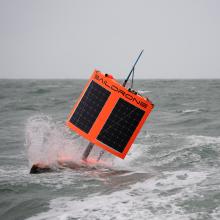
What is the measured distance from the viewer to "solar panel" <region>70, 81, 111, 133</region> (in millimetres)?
13219

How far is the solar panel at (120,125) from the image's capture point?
1309 cm

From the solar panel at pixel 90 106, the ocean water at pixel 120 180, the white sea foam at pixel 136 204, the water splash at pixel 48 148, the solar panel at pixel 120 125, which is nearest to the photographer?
the white sea foam at pixel 136 204

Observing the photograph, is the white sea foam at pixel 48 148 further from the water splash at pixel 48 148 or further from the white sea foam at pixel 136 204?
the white sea foam at pixel 136 204

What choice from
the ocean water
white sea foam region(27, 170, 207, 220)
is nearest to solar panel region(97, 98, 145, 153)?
the ocean water

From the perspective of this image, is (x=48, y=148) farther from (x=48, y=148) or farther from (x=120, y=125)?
(x=120, y=125)

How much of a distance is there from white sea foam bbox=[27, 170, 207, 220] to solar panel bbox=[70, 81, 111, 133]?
8.49 ft

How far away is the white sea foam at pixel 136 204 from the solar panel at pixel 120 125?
1.95m

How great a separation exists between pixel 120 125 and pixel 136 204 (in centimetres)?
380

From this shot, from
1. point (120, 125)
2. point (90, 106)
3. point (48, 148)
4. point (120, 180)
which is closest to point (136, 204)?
point (120, 180)

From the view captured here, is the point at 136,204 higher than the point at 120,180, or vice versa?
the point at 136,204

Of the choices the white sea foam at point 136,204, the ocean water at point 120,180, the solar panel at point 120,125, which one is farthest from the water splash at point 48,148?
the white sea foam at point 136,204

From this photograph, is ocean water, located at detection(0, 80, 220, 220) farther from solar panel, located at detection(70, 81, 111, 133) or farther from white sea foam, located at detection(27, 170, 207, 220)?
solar panel, located at detection(70, 81, 111, 133)

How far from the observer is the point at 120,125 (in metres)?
13.3

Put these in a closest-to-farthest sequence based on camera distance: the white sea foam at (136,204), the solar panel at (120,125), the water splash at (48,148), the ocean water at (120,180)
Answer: the white sea foam at (136,204) → the ocean water at (120,180) → the solar panel at (120,125) → the water splash at (48,148)
